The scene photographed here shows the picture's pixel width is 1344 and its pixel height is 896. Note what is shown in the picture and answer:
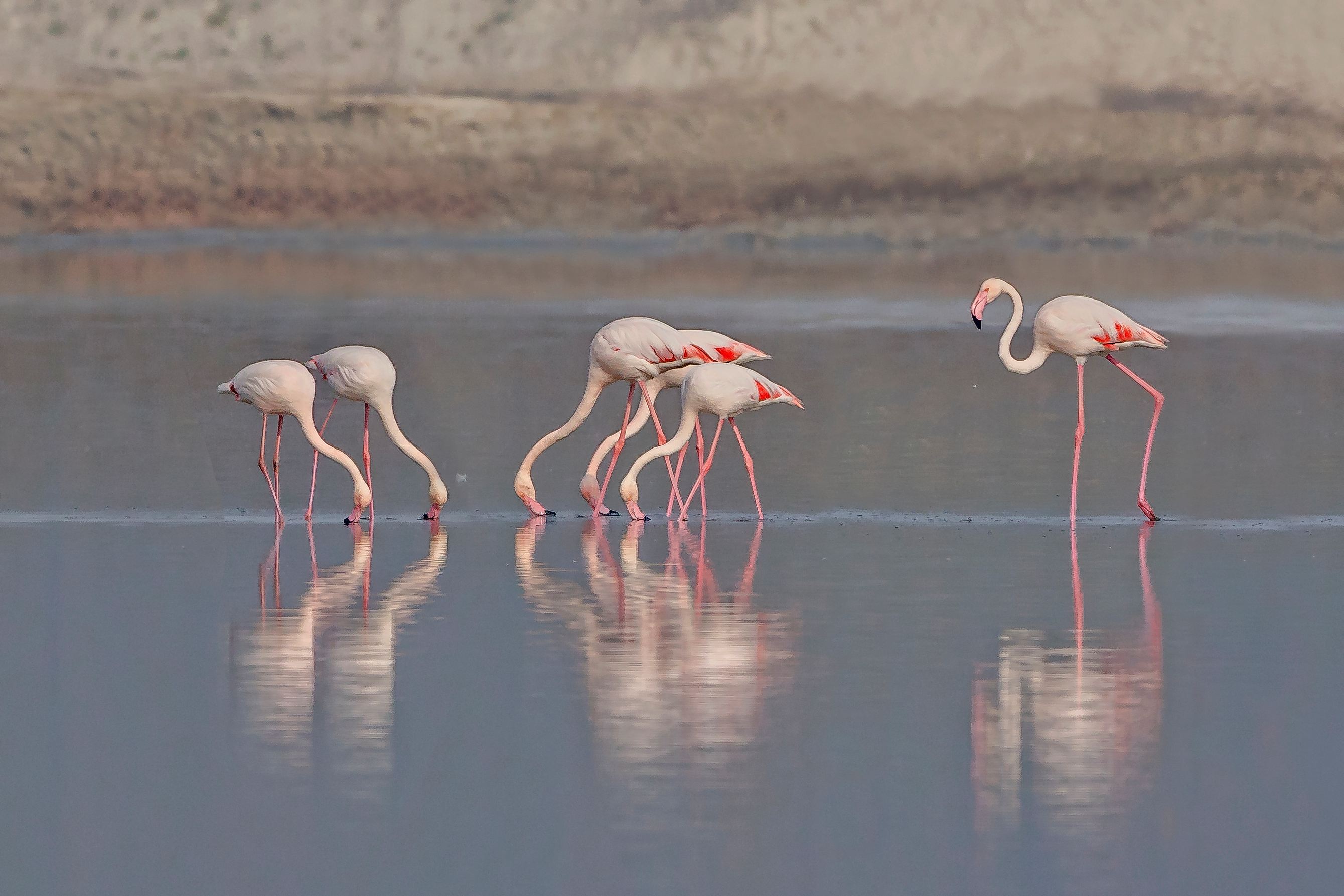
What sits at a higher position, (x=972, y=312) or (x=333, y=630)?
(x=972, y=312)

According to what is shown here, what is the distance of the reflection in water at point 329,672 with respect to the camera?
7.36m

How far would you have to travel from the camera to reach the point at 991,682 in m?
8.50

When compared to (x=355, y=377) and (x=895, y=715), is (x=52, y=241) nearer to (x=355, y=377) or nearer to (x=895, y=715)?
(x=355, y=377)

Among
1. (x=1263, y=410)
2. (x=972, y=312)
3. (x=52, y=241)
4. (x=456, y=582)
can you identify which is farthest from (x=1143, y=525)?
(x=52, y=241)

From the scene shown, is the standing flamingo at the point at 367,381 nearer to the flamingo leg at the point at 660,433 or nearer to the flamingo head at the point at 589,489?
the flamingo head at the point at 589,489

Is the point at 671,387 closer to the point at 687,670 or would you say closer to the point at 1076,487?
the point at 1076,487

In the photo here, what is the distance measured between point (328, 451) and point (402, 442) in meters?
0.50

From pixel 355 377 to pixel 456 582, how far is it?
3.07 meters

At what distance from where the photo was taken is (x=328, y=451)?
1344 centimetres

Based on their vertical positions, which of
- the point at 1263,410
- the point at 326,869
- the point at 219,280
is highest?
the point at 219,280

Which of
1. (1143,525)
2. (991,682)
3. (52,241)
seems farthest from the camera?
(52,241)

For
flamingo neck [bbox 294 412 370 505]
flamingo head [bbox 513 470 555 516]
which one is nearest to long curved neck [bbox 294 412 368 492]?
flamingo neck [bbox 294 412 370 505]

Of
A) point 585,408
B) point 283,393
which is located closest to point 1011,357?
point 585,408

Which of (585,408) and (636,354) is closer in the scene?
(636,354)
